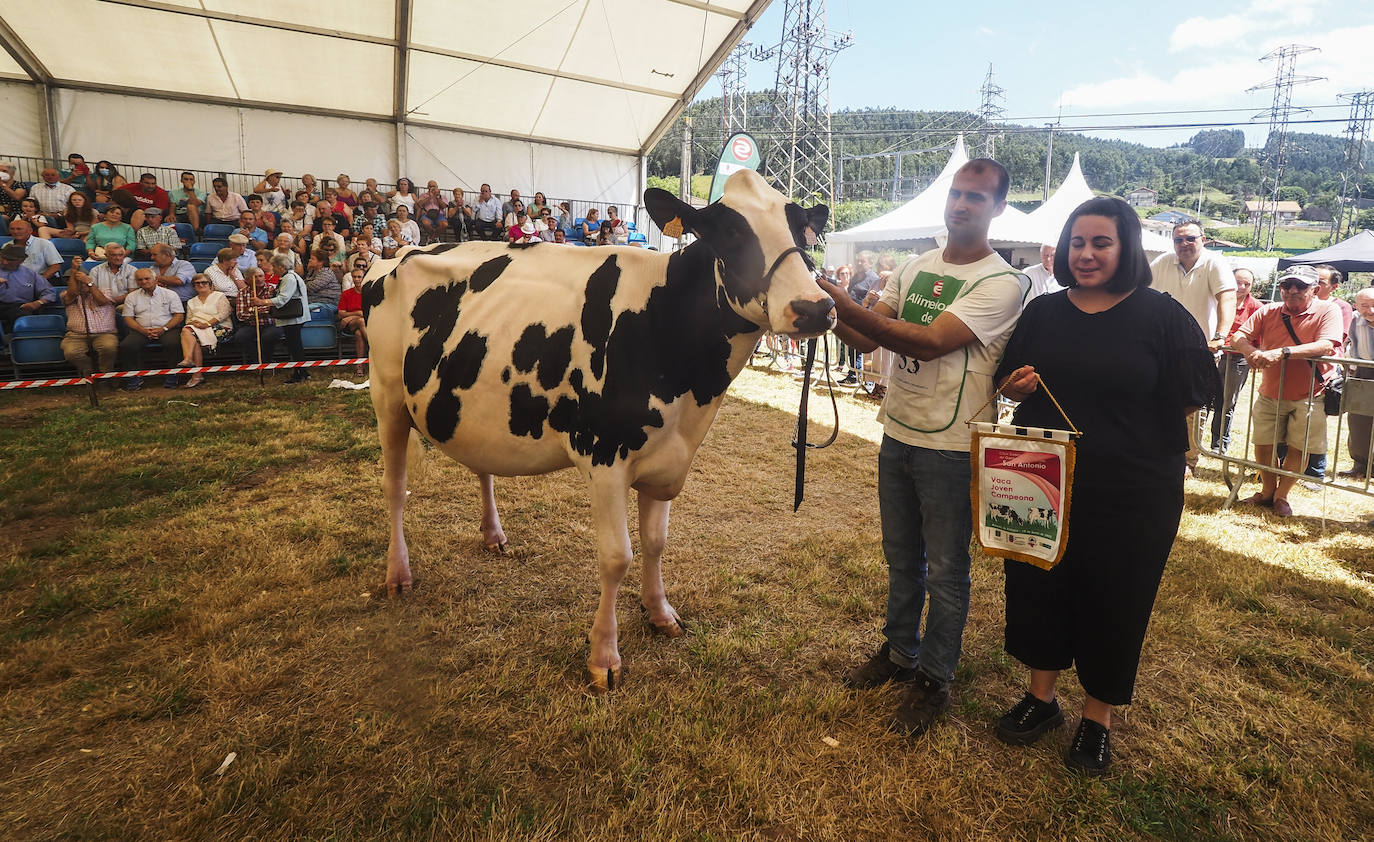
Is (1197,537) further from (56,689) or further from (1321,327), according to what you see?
(56,689)

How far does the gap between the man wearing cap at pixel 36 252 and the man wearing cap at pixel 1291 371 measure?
508 inches

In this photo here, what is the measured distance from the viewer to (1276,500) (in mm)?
4926

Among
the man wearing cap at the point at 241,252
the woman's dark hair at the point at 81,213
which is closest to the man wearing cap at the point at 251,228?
the man wearing cap at the point at 241,252

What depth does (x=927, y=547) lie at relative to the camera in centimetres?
240

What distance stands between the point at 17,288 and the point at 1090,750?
11.2 metres

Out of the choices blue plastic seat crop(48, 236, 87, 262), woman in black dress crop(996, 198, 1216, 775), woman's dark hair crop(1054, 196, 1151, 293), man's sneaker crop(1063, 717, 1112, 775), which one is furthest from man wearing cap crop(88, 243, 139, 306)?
man's sneaker crop(1063, 717, 1112, 775)

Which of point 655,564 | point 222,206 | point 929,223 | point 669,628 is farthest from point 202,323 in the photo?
point 929,223

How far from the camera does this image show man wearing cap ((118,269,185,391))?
25.4ft

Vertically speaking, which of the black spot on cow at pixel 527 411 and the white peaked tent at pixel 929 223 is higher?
the white peaked tent at pixel 929 223

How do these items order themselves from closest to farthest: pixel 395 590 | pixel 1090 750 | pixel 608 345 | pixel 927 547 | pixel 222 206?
pixel 1090 750 → pixel 927 547 → pixel 608 345 → pixel 395 590 → pixel 222 206

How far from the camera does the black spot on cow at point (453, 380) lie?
9.38ft

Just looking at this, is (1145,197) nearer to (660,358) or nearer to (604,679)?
(660,358)

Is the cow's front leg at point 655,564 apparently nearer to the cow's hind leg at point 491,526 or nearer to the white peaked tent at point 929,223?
the cow's hind leg at point 491,526

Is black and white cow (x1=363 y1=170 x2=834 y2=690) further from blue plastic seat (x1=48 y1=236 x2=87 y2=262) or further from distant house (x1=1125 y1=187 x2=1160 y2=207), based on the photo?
distant house (x1=1125 y1=187 x2=1160 y2=207)
